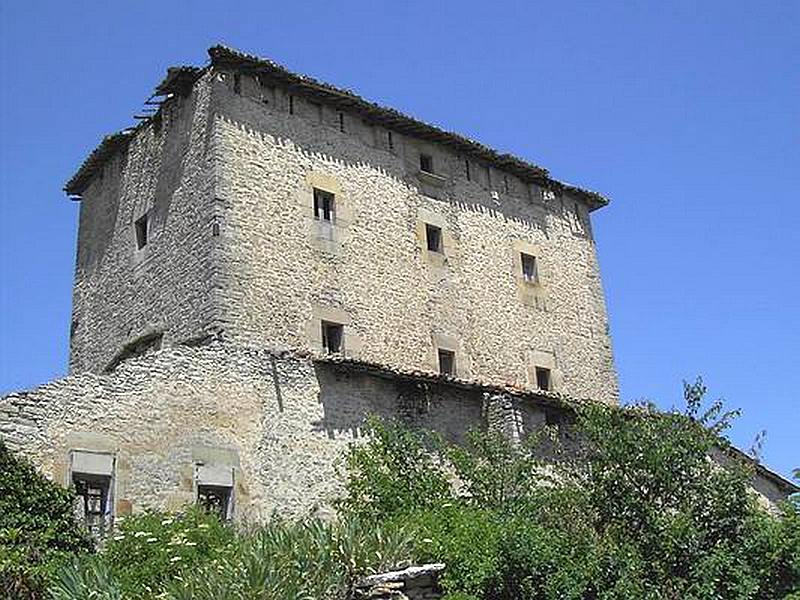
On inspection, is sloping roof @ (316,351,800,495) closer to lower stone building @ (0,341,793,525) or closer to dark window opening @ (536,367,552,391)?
lower stone building @ (0,341,793,525)

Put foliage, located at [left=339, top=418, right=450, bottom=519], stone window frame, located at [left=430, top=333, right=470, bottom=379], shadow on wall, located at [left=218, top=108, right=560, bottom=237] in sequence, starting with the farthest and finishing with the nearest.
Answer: stone window frame, located at [left=430, top=333, right=470, bottom=379] < shadow on wall, located at [left=218, top=108, right=560, bottom=237] < foliage, located at [left=339, top=418, right=450, bottom=519]

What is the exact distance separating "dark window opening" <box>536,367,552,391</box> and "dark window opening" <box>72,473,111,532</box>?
13.5 meters

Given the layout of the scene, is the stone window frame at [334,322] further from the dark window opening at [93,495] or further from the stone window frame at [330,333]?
the dark window opening at [93,495]

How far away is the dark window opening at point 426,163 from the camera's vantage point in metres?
26.0

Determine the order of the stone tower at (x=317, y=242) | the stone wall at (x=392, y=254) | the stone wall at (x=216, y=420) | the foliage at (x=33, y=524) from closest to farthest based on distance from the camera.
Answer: the foliage at (x=33, y=524)
the stone wall at (x=216, y=420)
the stone tower at (x=317, y=242)
the stone wall at (x=392, y=254)

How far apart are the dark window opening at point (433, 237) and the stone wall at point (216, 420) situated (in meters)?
5.29

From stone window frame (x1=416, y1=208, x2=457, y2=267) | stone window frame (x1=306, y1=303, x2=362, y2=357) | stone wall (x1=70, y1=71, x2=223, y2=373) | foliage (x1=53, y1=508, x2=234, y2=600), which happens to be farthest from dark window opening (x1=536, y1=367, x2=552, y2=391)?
foliage (x1=53, y1=508, x2=234, y2=600)

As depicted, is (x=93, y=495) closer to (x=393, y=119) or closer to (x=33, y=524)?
(x=33, y=524)

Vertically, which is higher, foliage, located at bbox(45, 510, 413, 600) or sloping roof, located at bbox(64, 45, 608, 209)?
sloping roof, located at bbox(64, 45, 608, 209)

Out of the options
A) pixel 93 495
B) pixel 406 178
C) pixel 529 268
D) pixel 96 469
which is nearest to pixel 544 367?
pixel 529 268

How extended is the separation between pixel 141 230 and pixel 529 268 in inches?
417

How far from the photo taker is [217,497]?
1736 centimetres

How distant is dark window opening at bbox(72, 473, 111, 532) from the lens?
15547 millimetres

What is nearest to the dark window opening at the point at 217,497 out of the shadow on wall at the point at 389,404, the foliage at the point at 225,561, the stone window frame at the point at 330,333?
the foliage at the point at 225,561
